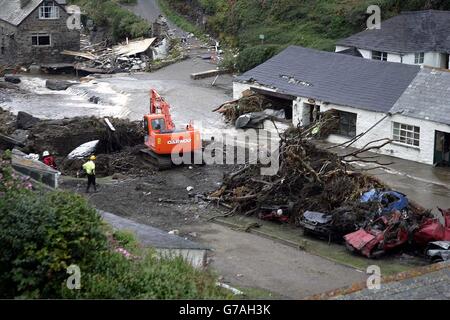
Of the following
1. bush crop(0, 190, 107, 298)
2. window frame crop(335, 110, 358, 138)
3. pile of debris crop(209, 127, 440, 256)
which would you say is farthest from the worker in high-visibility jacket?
bush crop(0, 190, 107, 298)

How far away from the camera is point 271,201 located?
24.4m

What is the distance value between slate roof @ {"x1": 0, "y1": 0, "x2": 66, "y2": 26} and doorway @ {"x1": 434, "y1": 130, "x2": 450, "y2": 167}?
98.8ft

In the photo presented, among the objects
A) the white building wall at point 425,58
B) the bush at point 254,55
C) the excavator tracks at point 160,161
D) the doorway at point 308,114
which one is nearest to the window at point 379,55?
the white building wall at point 425,58

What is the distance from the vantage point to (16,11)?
173ft

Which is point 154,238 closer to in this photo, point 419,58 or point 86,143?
point 86,143

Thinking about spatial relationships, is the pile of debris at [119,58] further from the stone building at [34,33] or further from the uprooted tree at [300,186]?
the uprooted tree at [300,186]

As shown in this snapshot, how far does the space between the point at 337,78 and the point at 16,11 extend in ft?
84.5

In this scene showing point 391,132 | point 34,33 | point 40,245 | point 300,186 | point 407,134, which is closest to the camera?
point 40,245

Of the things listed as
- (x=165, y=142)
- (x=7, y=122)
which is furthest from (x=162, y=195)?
(x=7, y=122)

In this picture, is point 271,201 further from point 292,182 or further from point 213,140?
point 213,140

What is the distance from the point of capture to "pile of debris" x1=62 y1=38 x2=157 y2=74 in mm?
51156

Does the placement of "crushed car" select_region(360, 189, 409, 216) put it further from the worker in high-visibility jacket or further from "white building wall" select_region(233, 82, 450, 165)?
the worker in high-visibility jacket

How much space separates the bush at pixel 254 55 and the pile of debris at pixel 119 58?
6598mm

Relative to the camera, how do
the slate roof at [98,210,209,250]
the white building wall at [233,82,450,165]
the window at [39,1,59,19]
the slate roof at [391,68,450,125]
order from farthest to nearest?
the window at [39,1,59,19] < the slate roof at [391,68,450,125] < the white building wall at [233,82,450,165] < the slate roof at [98,210,209,250]
